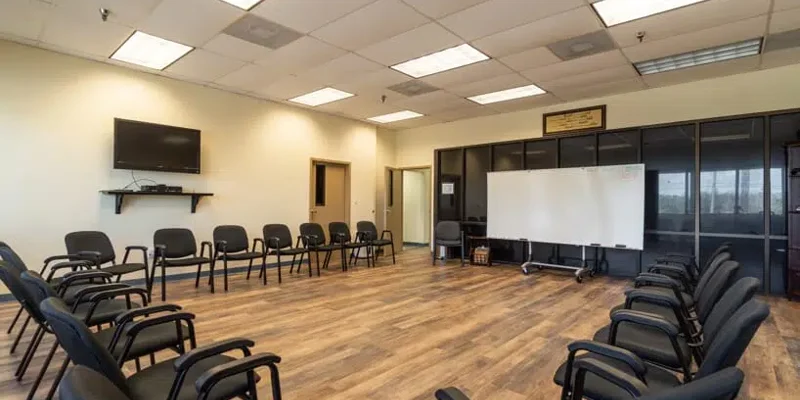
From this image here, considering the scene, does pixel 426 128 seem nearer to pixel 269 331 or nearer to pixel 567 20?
pixel 567 20

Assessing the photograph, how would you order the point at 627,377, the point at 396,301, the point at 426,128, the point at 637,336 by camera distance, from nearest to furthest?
the point at 627,377 → the point at 637,336 → the point at 396,301 → the point at 426,128

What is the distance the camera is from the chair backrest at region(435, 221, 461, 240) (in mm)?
7664

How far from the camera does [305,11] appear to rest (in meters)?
3.76

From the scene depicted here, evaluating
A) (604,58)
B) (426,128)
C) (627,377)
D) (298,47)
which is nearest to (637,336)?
(627,377)

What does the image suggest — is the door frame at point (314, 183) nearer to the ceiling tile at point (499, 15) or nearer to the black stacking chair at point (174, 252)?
the black stacking chair at point (174, 252)

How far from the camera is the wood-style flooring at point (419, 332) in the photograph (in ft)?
8.28

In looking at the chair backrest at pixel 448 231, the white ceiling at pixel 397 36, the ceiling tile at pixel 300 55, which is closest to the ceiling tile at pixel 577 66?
the white ceiling at pixel 397 36

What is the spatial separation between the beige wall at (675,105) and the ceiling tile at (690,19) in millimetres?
2100

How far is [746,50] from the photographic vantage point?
469cm

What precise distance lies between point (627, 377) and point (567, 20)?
362cm

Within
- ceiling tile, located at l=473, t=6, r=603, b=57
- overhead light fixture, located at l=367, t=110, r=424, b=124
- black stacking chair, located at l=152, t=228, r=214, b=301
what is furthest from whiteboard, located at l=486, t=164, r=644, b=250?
black stacking chair, located at l=152, t=228, r=214, b=301

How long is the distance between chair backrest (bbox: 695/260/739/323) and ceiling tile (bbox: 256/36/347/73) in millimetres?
4168

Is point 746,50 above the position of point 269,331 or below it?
above

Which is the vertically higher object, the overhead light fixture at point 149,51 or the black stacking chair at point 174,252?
the overhead light fixture at point 149,51
